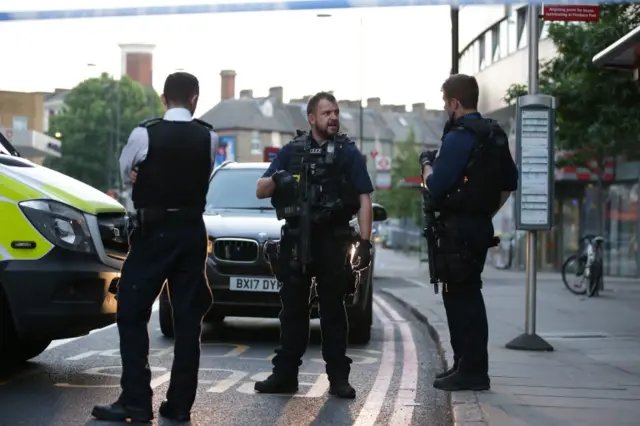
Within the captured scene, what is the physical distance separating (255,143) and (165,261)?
389 ft

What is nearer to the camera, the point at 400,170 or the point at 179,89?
the point at 179,89

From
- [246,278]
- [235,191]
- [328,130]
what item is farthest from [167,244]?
[235,191]

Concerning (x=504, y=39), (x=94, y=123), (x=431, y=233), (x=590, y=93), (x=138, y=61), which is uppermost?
(x=138, y=61)

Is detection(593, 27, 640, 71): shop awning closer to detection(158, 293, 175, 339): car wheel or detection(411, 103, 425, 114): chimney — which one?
detection(158, 293, 175, 339): car wheel

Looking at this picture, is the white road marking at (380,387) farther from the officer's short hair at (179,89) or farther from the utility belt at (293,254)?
the officer's short hair at (179,89)

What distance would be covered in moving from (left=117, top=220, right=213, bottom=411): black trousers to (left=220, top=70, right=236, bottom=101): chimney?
136 metres

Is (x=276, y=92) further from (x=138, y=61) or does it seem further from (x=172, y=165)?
(x=172, y=165)

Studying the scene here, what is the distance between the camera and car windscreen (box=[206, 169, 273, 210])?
11523mm

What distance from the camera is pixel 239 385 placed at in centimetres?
773

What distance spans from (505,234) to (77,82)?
59.4m

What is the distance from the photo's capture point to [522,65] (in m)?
39.6

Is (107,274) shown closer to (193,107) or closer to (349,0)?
(193,107)

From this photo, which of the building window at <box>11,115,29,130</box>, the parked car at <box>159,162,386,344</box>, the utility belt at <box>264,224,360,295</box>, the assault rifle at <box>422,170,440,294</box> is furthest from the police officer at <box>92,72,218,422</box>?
the building window at <box>11,115,29,130</box>

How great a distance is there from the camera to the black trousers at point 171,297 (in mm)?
6062
